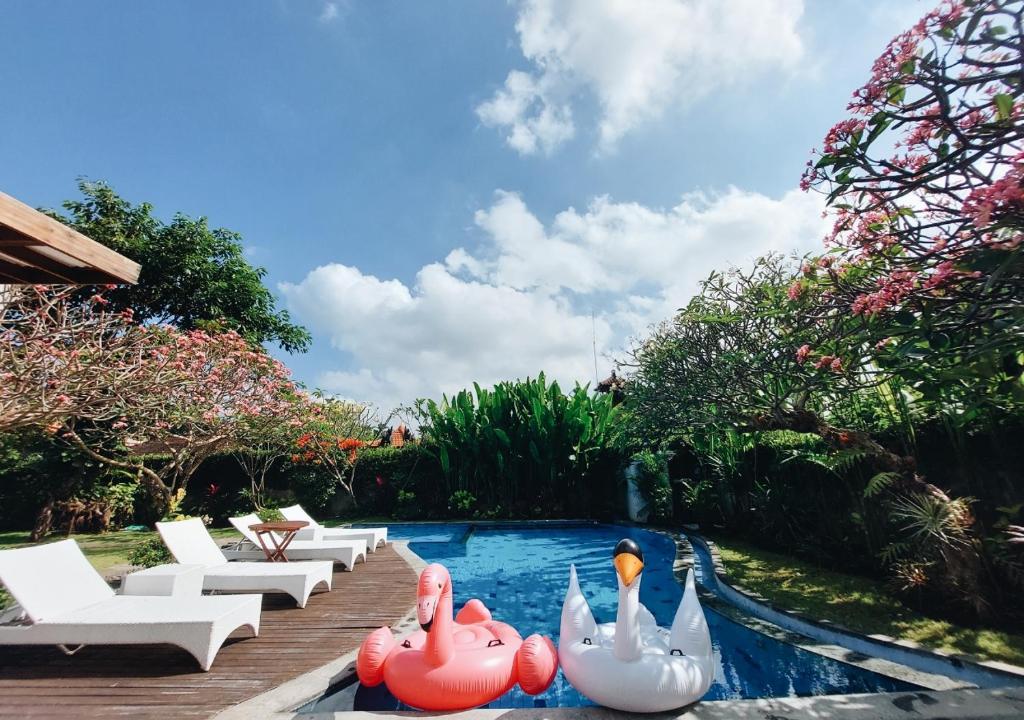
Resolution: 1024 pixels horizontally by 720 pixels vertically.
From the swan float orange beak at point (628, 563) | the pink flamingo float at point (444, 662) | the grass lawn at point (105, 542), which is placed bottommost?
the grass lawn at point (105, 542)

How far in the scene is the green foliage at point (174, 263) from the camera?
17.1 meters

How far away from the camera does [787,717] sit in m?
2.92

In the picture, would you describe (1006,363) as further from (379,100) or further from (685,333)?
(379,100)

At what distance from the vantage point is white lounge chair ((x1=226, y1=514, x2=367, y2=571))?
25.3 ft

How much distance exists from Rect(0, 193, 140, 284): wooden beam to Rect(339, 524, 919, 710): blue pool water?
142 inches

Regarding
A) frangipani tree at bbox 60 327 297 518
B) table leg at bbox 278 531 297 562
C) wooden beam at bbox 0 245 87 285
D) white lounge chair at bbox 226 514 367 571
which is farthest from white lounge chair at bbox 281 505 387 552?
wooden beam at bbox 0 245 87 285

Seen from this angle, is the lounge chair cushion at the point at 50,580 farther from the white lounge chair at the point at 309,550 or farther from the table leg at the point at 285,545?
the white lounge chair at the point at 309,550

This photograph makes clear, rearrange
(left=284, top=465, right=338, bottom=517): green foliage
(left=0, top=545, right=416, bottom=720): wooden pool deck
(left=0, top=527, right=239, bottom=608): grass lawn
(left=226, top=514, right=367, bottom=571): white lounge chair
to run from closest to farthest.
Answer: (left=0, top=545, right=416, bottom=720): wooden pool deck, (left=226, top=514, right=367, bottom=571): white lounge chair, (left=0, top=527, right=239, bottom=608): grass lawn, (left=284, top=465, right=338, bottom=517): green foliage

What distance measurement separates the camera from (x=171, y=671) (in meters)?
3.87

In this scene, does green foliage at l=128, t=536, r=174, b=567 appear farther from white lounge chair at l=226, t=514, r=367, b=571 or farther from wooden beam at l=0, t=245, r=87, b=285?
wooden beam at l=0, t=245, r=87, b=285

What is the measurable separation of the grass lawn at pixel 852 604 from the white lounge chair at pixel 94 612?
5.72 m

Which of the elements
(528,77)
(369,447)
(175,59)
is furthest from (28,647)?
(369,447)

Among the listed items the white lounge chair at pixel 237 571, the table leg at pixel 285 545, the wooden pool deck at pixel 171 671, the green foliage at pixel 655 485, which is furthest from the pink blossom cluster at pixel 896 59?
the green foliage at pixel 655 485

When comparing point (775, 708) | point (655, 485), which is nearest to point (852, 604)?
point (775, 708)
